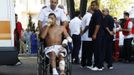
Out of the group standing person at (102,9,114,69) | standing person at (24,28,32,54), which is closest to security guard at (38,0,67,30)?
standing person at (102,9,114,69)

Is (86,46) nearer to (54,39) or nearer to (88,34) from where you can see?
(88,34)

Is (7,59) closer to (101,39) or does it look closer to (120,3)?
(101,39)

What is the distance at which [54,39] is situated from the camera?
1105 centimetres

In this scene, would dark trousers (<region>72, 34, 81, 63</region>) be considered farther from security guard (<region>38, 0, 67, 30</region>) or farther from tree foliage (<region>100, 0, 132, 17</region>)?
tree foliage (<region>100, 0, 132, 17</region>)

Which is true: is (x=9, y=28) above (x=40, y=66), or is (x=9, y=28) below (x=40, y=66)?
above

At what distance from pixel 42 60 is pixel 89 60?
4739mm

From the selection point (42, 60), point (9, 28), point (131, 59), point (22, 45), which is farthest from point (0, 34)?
point (22, 45)

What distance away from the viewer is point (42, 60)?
1082 centimetres

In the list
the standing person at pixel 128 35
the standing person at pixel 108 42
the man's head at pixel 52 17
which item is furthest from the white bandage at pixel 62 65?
the standing person at pixel 128 35

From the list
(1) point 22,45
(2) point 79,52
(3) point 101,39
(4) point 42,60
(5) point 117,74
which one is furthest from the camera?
(1) point 22,45

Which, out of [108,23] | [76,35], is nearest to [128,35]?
[76,35]

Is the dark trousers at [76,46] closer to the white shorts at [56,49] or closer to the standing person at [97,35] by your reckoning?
the standing person at [97,35]

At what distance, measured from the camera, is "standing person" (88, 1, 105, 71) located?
47.4ft

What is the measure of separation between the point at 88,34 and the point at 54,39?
3.93 meters
